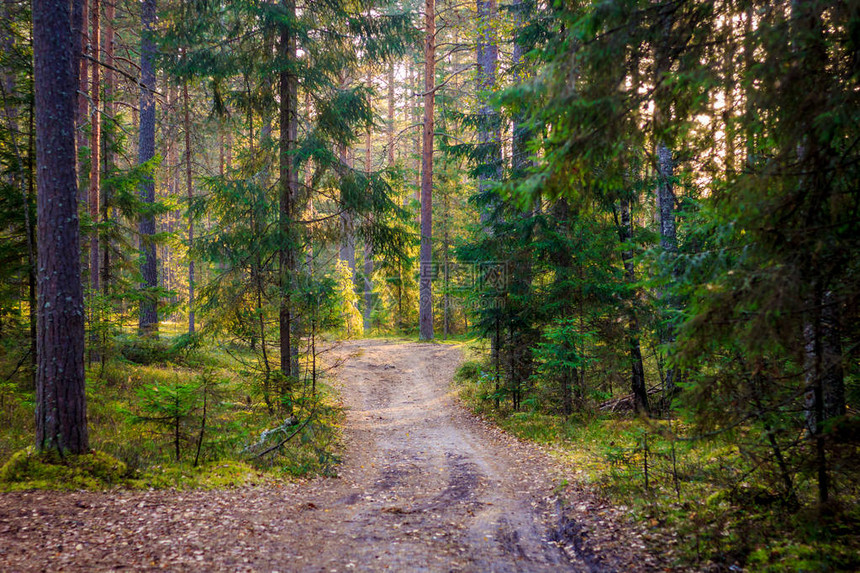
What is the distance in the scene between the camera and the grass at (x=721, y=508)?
399cm

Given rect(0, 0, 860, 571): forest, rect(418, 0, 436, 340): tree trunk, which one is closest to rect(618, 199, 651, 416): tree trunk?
rect(0, 0, 860, 571): forest

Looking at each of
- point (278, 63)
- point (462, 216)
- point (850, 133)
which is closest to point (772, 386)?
point (850, 133)

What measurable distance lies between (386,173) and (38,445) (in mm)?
8619

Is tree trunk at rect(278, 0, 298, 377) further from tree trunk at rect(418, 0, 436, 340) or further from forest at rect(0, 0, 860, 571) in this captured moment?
tree trunk at rect(418, 0, 436, 340)

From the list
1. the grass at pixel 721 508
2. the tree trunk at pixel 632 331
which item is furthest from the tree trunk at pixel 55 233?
the tree trunk at pixel 632 331

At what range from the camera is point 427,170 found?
2278 centimetres

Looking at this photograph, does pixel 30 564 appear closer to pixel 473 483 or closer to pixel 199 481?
pixel 199 481

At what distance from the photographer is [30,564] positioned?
4.26 meters

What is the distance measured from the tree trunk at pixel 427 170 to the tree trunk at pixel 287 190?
8.55 metres

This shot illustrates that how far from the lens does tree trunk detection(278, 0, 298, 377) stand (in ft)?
34.8

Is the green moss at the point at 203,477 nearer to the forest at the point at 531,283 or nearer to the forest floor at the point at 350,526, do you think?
the forest at the point at 531,283

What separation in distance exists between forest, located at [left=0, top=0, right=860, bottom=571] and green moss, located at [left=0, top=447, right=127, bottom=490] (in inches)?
1.2

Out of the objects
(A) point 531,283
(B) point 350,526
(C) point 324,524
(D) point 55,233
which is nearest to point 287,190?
(D) point 55,233

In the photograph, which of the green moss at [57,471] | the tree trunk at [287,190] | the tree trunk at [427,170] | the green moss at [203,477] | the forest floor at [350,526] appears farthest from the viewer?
the tree trunk at [427,170]
